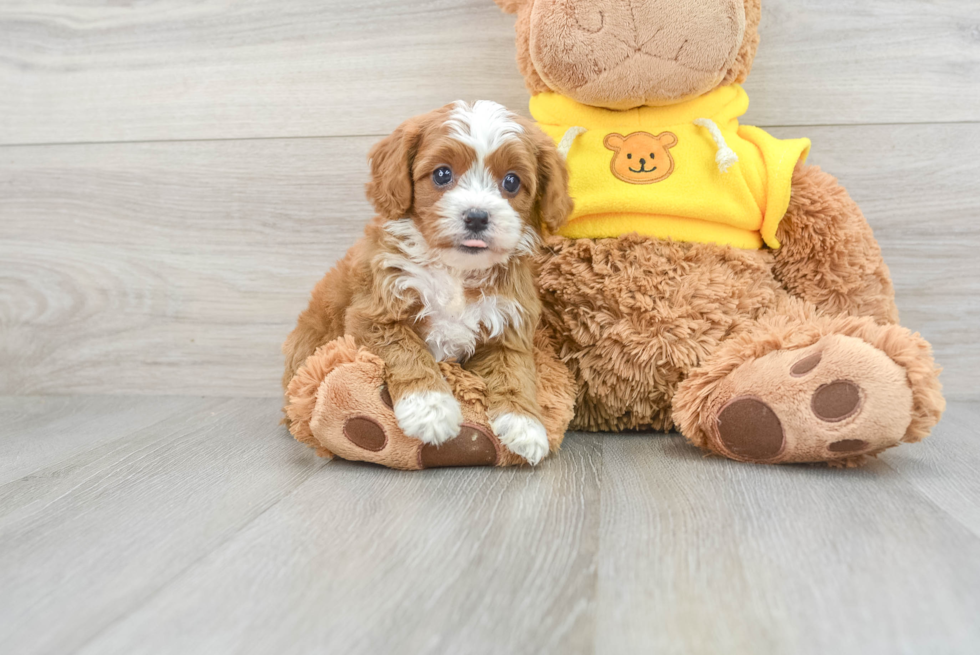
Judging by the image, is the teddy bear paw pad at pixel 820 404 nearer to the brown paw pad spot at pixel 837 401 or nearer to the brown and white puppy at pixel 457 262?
the brown paw pad spot at pixel 837 401

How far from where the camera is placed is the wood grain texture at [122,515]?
72 cm

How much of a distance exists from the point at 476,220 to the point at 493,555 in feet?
1.62

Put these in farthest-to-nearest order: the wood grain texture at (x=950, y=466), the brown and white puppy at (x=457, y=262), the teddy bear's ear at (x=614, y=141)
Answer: the teddy bear's ear at (x=614, y=141) < the brown and white puppy at (x=457, y=262) < the wood grain texture at (x=950, y=466)

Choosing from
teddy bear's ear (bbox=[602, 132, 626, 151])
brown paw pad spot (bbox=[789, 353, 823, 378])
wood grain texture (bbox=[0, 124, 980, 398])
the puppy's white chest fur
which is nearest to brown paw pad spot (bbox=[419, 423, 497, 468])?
the puppy's white chest fur

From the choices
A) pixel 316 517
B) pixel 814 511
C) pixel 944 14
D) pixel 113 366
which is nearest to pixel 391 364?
pixel 316 517

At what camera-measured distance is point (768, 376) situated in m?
1.10

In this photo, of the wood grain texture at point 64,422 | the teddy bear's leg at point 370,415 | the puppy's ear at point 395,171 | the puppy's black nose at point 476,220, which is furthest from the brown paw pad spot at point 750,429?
the wood grain texture at point 64,422

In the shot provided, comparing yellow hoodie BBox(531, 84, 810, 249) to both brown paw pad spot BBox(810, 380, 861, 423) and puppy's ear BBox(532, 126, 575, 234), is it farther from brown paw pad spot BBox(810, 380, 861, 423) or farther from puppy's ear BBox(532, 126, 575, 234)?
brown paw pad spot BBox(810, 380, 861, 423)

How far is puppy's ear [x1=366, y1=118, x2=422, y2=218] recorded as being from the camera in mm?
1121

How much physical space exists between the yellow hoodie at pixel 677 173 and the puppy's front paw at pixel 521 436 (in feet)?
1.36

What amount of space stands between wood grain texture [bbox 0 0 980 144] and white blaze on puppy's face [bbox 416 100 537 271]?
0.53m

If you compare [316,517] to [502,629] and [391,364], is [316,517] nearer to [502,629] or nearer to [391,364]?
[391,364]

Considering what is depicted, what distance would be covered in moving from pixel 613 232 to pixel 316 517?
74 cm

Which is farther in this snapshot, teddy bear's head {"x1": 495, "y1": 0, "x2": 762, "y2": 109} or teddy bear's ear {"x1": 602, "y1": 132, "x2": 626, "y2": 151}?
teddy bear's ear {"x1": 602, "y1": 132, "x2": 626, "y2": 151}
